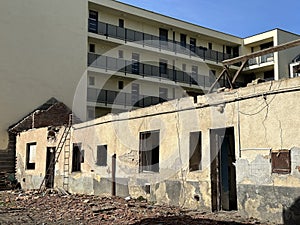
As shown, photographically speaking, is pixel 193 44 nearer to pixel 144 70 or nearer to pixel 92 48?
pixel 144 70

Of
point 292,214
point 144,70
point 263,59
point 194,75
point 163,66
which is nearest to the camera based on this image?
point 292,214

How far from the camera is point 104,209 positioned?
12523 millimetres

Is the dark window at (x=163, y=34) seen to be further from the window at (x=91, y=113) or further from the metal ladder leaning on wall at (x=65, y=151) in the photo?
the metal ladder leaning on wall at (x=65, y=151)

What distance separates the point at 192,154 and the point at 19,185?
14036mm

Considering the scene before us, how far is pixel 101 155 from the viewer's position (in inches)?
697

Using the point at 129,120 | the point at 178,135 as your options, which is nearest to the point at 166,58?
the point at 129,120

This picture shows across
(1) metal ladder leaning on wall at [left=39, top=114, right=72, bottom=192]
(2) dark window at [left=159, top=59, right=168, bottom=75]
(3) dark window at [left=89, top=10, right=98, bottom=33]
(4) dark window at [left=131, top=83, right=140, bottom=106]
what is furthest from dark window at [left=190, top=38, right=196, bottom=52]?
(1) metal ladder leaning on wall at [left=39, top=114, right=72, bottom=192]

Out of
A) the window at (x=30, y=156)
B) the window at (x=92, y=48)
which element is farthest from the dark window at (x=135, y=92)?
the window at (x=30, y=156)

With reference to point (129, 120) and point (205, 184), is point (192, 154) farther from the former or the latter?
point (129, 120)

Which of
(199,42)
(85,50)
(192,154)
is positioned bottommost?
(192,154)

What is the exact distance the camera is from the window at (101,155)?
17.5 meters

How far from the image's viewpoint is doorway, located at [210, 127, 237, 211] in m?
12.1

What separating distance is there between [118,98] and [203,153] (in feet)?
62.6

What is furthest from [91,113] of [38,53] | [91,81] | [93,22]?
[93,22]
